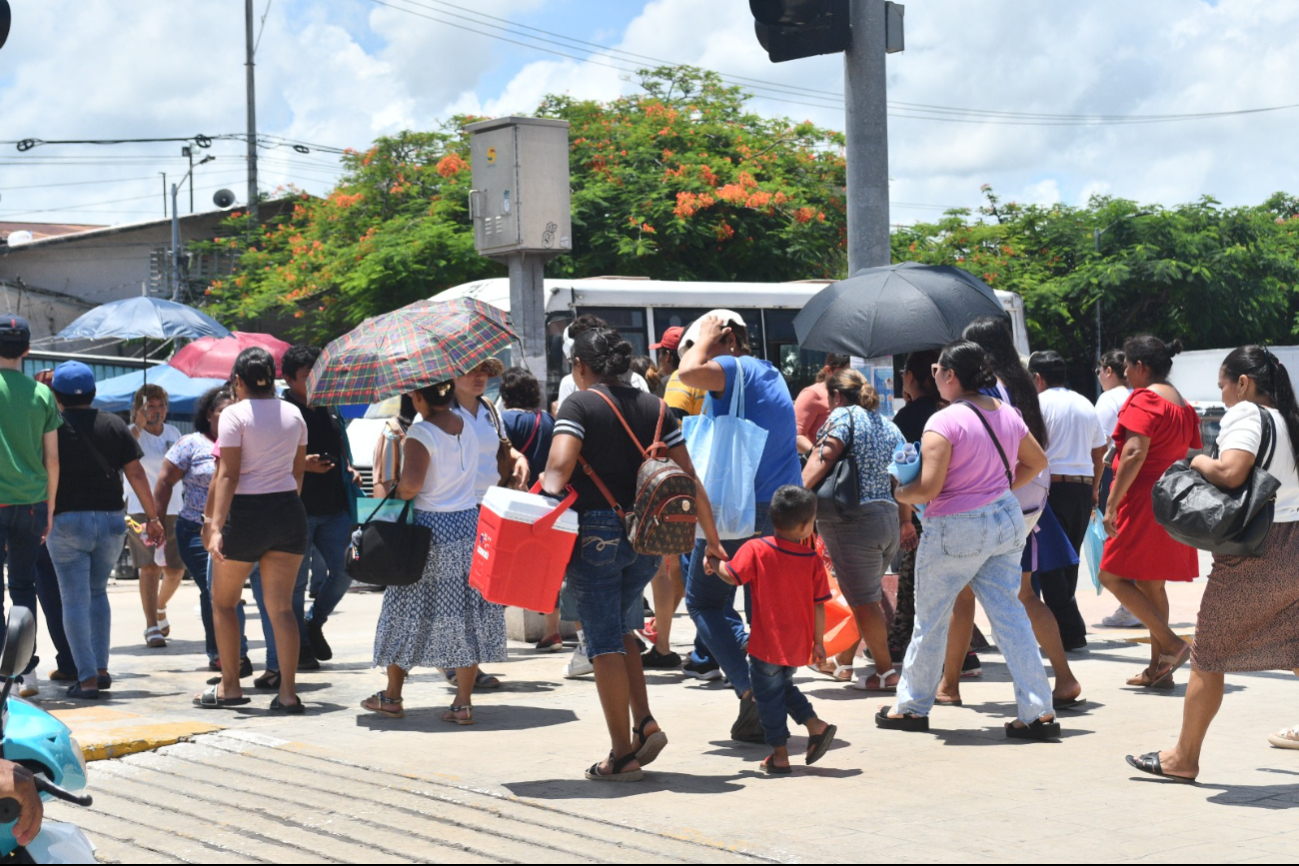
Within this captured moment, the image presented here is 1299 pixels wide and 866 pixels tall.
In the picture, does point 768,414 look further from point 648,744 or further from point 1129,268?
point 1129,268

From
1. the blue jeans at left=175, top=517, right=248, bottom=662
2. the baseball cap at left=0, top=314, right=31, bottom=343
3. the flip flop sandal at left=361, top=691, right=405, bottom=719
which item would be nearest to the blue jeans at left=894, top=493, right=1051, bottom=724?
the flip flop sandal at left=361, top=691, right=405, bottom=719

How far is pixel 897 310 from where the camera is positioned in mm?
8195

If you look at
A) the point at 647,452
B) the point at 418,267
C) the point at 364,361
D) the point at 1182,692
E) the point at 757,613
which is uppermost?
the point at 418,267

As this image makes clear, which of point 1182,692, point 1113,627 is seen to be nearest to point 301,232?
point 1113,627

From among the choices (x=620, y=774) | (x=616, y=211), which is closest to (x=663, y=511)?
(x=620, y=774)

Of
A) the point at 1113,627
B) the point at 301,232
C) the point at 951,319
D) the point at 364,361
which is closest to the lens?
the point at 364,361

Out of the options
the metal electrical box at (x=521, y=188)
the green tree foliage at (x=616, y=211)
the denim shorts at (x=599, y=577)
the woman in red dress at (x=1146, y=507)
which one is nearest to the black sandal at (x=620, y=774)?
the denim shorts at (x=599, y=577)

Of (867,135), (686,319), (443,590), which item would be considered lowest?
(443,590)

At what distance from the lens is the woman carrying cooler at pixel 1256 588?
Answer: 18.1 ft

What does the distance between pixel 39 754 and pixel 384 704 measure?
386cm

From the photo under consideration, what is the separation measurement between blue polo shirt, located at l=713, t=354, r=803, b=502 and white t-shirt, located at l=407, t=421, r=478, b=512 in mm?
1282

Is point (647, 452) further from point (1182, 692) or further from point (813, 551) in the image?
point (1182, 692)

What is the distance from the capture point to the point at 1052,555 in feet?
25.8

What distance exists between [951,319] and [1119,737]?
8.52 feet
